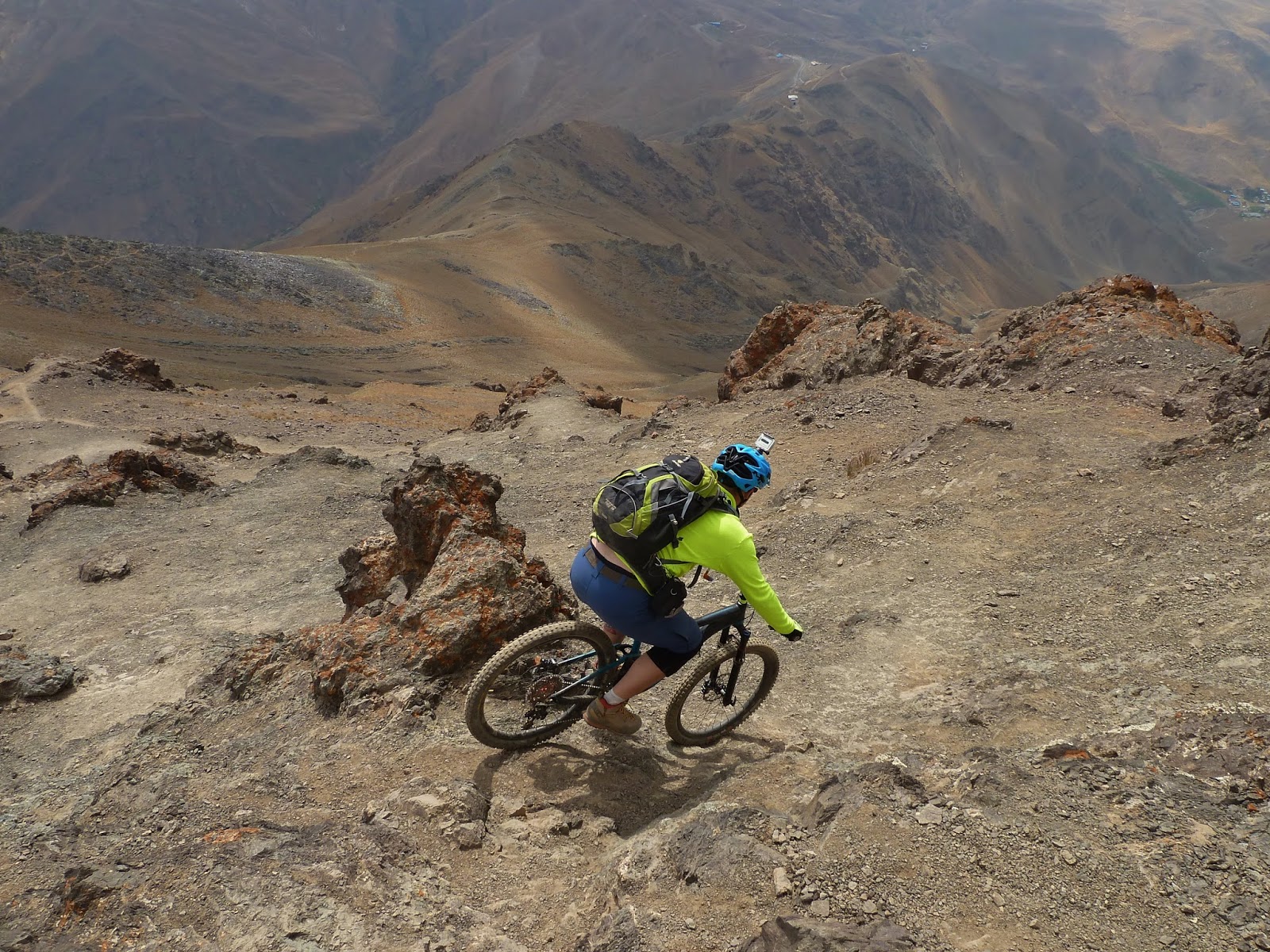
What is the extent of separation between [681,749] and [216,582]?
9.92m

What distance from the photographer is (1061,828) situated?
4.14 meters

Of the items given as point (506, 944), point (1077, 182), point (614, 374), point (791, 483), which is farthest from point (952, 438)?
point (1077, 182)

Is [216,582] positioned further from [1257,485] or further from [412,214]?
[412,214]

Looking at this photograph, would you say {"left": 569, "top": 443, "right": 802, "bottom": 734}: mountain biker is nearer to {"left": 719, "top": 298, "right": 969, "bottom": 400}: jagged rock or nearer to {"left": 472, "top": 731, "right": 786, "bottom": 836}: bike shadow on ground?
{"left": 472, "top": 731, "right": 786, "bottom": 836}: bike shadow on ground

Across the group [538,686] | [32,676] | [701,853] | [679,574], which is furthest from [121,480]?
[701,853]

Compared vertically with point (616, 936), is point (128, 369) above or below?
below

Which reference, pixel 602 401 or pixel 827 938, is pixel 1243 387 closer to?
pixel 827 938

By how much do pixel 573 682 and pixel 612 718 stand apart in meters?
0.38

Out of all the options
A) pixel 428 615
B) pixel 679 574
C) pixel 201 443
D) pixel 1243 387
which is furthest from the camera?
pixel 201 443

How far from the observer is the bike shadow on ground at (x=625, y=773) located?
17.3 ft

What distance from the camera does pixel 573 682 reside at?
566cm

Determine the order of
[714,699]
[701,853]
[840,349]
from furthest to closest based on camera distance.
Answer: [840,349]
[714,699]
[701,853]

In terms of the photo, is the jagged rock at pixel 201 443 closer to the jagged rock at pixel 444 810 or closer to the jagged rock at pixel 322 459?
the jagged rock at pixel 322 459

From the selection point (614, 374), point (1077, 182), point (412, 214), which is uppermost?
point (412, 214)
